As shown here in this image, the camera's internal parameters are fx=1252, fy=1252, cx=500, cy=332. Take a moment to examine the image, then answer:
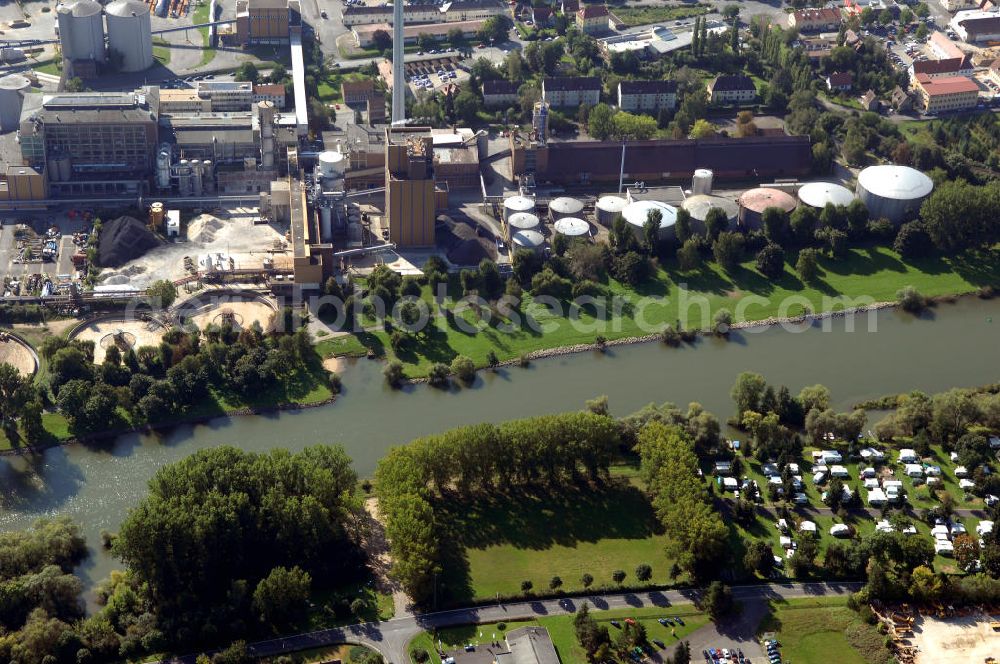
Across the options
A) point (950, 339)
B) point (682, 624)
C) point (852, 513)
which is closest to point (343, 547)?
point (682, 624)

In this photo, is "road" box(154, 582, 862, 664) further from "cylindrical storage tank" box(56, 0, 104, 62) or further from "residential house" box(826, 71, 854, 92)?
"cylindrical storage tank" box(56, 0, 104, 62)


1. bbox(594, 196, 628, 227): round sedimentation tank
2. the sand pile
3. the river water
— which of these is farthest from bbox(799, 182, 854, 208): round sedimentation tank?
the sand pile

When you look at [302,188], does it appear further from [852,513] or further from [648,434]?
[852,513]

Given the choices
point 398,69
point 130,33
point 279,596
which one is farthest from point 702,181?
point 130,33

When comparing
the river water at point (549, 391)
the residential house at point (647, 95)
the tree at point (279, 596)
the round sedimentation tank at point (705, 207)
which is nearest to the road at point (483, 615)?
the tree at point (279, 596)

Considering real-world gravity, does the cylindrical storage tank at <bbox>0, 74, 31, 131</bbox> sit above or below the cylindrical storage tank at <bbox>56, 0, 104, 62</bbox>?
below

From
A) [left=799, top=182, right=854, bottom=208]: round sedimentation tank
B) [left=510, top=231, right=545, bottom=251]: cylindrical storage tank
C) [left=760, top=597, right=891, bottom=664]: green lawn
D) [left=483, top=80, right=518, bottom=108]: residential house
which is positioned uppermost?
[left=483, top=80, right=518, bottom=108]: residential house

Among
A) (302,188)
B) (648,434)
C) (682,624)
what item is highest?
(302,188)
